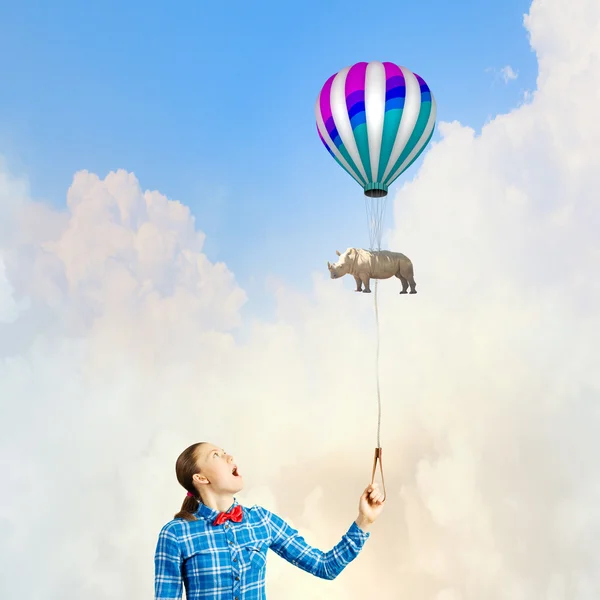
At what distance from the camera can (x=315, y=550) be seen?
2.95m

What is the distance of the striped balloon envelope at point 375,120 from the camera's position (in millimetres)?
6492

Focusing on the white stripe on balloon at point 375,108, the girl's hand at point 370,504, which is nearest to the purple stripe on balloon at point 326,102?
the white stripe on balloon at point 375,108

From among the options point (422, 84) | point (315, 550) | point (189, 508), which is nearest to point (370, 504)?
point (315, 550)

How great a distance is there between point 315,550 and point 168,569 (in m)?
0.52

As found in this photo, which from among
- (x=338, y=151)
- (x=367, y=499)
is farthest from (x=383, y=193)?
(x=367, y=499)

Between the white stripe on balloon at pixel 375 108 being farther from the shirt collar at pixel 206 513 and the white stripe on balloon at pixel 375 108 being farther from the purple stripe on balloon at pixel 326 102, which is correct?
the shirt collar at pixel 206 513

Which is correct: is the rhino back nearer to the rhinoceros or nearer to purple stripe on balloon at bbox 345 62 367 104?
the rhinoceros

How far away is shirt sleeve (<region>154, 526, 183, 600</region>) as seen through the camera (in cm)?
271

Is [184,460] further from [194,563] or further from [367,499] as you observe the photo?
[367,499]

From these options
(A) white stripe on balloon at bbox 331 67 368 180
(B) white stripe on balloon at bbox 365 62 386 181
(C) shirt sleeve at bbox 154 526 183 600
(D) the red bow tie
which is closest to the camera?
(C) shirt sleeve at bbox 154 526 183 600

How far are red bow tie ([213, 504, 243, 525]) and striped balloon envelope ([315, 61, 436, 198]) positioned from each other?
418 centimetres

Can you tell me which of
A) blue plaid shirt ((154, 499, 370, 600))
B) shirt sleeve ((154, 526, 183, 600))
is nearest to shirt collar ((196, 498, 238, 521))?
blue plaid shirt ((154, 499, 370, 600))

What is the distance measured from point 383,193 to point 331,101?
32.5 inches

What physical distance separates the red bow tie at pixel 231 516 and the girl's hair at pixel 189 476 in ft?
0.29
